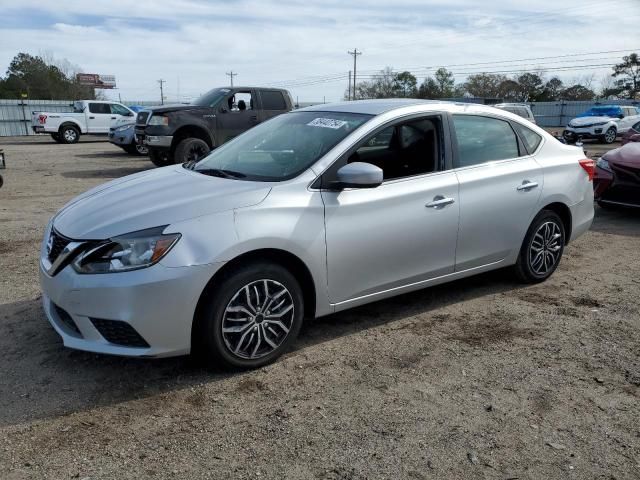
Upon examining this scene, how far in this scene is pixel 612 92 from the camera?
6838 centimetres

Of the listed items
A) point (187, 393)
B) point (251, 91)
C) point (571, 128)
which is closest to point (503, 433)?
point (187, 393)

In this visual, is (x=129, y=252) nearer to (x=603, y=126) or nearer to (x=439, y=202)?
(x=439, y=202)

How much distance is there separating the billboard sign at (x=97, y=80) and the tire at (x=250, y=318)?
253 ft

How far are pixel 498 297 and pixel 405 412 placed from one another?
2181 millimetres

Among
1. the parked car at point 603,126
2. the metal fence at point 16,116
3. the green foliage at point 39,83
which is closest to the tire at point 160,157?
the parked car at point 603,126

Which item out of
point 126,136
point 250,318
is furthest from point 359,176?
point 126,136

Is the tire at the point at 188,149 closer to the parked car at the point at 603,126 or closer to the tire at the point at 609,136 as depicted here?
the parked car at the point at 603,126

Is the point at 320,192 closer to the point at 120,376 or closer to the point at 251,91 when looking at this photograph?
the point at 120,376

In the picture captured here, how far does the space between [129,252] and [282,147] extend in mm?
1483

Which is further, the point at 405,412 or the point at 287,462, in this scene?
the point at 405,412

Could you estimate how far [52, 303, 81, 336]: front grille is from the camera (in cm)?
341

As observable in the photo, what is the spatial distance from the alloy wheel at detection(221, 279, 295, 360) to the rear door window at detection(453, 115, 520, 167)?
189cm

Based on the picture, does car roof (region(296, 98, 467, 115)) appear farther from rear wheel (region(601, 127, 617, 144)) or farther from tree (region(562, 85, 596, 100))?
tree (region(562, 85, 596, 100))

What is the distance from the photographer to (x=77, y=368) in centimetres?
360
